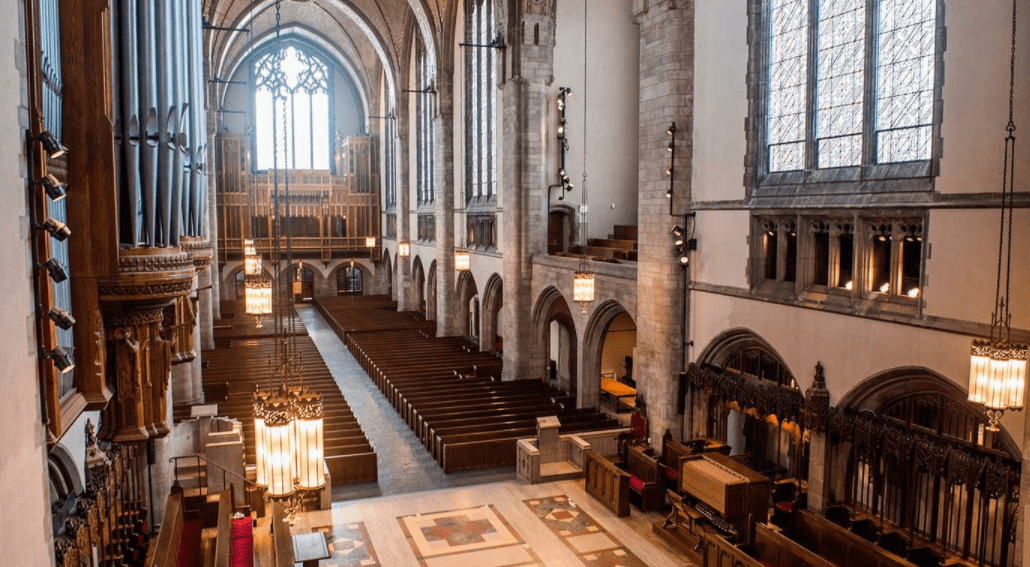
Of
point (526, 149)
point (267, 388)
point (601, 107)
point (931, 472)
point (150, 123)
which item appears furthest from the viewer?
point (601, 107)

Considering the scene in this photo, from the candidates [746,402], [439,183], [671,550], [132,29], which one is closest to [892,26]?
[746,402]

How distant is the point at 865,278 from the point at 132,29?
9159 mm

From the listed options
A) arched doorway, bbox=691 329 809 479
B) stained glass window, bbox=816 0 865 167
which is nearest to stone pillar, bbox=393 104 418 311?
arched doorway, bbox=691 329 809 479

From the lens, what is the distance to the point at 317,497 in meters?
12.8

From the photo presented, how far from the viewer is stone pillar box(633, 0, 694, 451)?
14133 mm

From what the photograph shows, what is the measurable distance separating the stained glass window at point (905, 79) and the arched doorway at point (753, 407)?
11.8ft

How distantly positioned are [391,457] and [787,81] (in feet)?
33.2

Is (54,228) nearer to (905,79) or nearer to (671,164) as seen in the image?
(905,79)

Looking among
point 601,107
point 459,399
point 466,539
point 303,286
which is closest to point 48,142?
point 466,539

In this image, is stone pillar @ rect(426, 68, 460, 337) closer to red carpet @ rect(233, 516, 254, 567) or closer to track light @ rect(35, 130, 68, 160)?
red carpet @ rect(233, 516, 254, 567)

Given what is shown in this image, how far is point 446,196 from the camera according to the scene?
27.5m

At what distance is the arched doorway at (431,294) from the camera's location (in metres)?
31.0

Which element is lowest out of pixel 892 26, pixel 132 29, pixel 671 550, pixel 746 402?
pixel 671 550

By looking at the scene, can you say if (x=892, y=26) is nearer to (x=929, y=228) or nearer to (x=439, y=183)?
(x=929, y=228)
